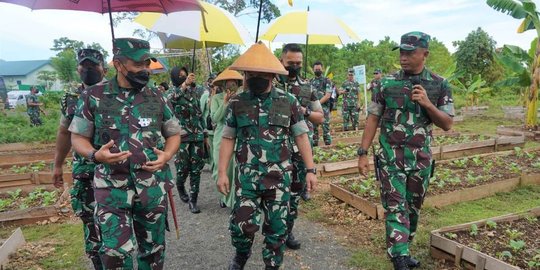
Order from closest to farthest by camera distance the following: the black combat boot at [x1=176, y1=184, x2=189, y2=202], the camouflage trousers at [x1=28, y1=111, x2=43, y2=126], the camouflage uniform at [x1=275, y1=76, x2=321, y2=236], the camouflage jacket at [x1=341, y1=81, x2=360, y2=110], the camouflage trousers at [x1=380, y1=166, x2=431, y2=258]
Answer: the camouflage trousers at [x1=380, y1=166, x2=431, y2=258] < the camouflage uniform at [x1=275, y1=76, x2=321, y2=236] < the black combat boot at [x1=176, y1=184, x2=189, y2=202] < the camouflage jacket at [x1=341, y1=81, x2=360, y2=110] < the camouflage trousers at [x1=28, y1=111, x2=43, y2=126]

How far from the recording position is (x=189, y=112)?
5.92 metres

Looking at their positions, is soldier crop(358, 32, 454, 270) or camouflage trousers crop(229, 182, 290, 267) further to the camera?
soldier crop(358, 32, 454, 270)

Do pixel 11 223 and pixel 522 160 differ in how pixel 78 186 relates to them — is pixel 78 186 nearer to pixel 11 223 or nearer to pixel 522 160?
pixel 11 223

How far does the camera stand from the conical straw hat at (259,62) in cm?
310

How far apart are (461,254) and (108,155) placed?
321cm

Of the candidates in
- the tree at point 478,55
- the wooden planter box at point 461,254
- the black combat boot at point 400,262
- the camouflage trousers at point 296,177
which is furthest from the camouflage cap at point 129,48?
the tree at point 478,55

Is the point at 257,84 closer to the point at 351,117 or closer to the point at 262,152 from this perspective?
the point at 262,152

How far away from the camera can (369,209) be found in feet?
17.2

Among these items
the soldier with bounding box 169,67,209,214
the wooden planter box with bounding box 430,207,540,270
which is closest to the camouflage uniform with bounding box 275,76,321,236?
the wooden planter box with bounding box 430,207,540,270

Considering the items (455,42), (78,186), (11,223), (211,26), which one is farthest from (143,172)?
(455,42)

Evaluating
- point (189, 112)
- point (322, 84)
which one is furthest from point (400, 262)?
point (322, 84)

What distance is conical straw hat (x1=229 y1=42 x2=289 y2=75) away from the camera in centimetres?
310

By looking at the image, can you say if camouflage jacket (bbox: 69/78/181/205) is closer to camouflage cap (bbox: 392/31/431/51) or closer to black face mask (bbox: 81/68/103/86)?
black face mask (bbox: 81/68/103/86)

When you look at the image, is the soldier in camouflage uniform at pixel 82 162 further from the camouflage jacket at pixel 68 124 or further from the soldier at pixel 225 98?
the soldier at pixel 225 98
